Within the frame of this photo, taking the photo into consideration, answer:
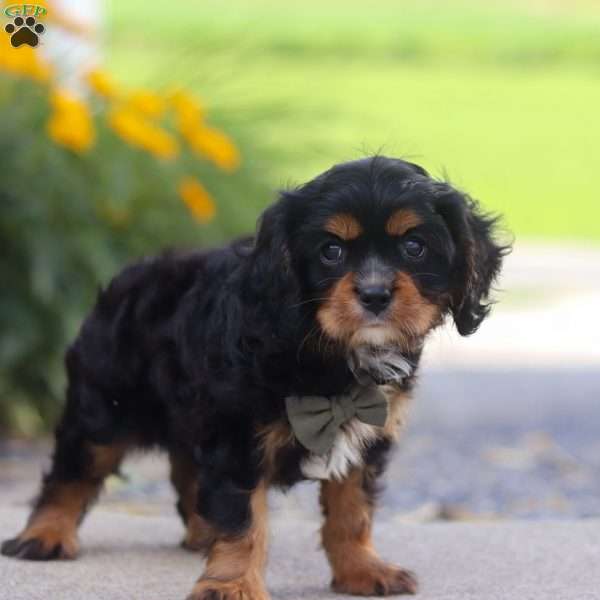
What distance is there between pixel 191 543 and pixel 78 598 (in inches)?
36.3

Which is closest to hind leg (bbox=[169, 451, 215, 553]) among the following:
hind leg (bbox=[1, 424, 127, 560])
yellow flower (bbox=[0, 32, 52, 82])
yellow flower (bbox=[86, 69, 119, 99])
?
hind leg (bbox=[1, 424, 127, 560])

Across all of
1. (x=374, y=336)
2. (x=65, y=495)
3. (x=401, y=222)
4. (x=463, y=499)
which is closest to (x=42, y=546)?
(x=65, y=495)

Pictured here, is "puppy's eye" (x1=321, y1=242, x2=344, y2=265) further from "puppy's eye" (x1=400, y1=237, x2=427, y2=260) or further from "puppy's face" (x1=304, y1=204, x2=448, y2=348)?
"puppy's eye" (x1=400, y1=237, x2=427, y2=260)

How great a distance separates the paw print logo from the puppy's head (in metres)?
2.54

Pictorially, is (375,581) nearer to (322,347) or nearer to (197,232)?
(322,347)

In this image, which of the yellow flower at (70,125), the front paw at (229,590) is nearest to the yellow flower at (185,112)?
the yellow flower at (70,125)

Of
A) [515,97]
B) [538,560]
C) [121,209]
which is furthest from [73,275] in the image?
[515,97]

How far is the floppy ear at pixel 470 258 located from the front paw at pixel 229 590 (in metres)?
1.02

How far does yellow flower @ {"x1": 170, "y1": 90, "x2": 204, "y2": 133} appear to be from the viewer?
334 inches

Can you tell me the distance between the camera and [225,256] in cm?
473

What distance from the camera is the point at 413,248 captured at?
4086 millimetres

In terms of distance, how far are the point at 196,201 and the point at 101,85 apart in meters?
0.92

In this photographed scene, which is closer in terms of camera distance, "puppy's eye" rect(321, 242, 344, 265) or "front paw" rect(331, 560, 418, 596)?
"puppy's eye" rect(321, 242, 344, 265)

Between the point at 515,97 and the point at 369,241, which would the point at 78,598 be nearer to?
the point at 369,241
